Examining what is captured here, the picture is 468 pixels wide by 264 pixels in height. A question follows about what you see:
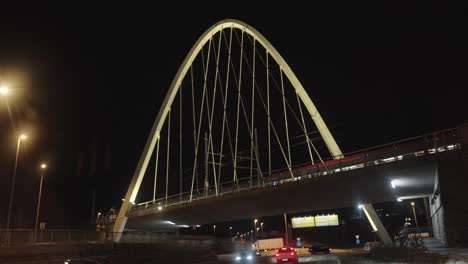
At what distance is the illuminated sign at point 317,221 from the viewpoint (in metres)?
83.9

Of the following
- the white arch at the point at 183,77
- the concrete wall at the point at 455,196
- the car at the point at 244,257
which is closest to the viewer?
the concrete wall at the point at 455,196

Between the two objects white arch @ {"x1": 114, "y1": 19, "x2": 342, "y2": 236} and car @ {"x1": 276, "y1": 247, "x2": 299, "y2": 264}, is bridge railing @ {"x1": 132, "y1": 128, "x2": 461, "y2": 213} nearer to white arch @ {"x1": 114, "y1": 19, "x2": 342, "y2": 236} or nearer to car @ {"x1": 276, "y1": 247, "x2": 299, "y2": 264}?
car @ {"x1": 276, "y1": 247, "x2": 299, "y2": 264}

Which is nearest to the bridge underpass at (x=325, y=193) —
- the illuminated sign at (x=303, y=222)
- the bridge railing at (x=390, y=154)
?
the bridge railing at (x=390, y=154)

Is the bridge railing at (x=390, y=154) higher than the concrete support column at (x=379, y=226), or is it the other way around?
the bridge railing at (x=390, y=154)

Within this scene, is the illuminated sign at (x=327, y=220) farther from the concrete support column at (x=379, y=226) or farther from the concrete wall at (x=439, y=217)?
the concrete wall at (x=439, y=217)

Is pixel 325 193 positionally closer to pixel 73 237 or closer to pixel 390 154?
pixel 390 154

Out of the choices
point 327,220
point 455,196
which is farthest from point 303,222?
point 455,196

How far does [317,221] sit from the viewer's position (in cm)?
8581

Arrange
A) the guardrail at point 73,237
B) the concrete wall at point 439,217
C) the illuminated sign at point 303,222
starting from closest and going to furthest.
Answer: the concrete wall at point 439,217
the guardrail at point 73,237
the illuminated sign at point 303,222

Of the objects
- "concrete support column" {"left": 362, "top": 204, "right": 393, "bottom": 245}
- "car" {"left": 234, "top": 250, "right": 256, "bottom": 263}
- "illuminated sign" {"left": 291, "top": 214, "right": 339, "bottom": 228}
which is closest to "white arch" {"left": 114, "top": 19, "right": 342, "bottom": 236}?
"concrete support column" {"left": 362, "top": 204, "right": 393, "bottom": 245}

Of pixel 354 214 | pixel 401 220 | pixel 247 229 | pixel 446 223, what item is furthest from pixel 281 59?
pixel 247 229

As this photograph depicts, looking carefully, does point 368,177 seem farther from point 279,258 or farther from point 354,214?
point 354,214

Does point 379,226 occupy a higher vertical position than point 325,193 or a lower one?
lower

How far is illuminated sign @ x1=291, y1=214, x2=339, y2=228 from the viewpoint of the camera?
83931 mm
